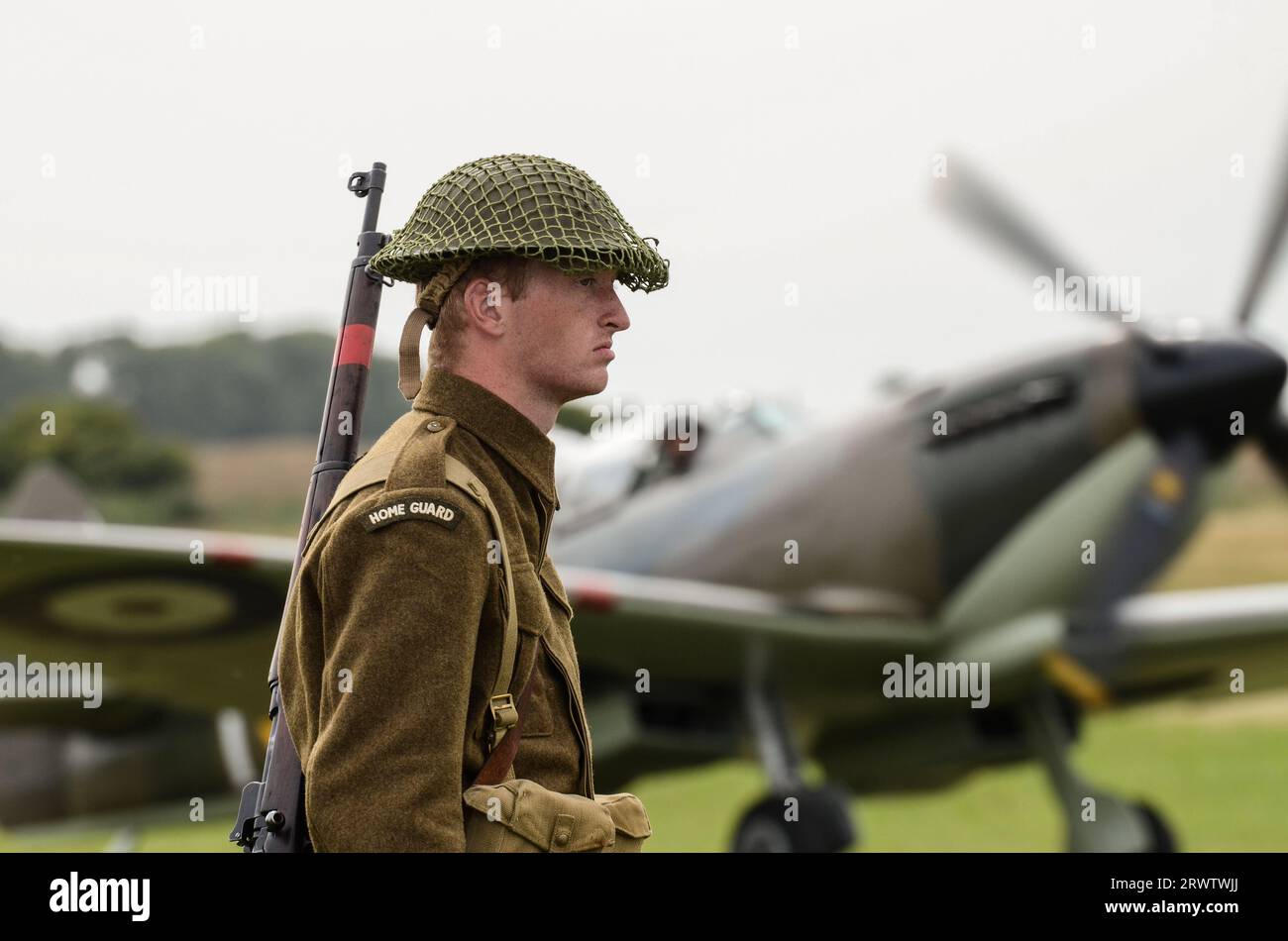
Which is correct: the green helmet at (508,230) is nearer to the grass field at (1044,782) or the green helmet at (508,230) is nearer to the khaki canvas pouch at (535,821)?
the khaki canvas pouch at (535,821)

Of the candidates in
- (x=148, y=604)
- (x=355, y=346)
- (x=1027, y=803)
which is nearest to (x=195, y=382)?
(x=1027, y=803)

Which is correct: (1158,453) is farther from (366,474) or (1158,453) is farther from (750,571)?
(366,474)

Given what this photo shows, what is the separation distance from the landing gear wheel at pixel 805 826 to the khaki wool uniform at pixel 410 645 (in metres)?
6.24

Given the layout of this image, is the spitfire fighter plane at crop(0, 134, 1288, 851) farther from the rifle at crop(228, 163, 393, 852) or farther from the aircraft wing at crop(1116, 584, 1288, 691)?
the rifle at crop(228, 163, 393, 852)

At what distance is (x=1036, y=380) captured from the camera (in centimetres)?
830

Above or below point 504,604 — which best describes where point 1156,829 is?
below

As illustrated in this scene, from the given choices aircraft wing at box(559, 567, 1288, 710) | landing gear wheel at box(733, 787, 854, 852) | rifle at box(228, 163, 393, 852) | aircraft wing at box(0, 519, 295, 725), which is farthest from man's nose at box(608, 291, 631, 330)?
aircraft wing at box(559, 567, 1288, 710)

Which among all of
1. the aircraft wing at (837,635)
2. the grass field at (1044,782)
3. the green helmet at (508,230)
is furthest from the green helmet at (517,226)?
the aircraft wing at (837,635)

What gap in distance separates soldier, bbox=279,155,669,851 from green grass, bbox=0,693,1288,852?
699 cm

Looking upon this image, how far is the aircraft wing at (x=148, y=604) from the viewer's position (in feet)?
23.3

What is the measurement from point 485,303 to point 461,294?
0.04m

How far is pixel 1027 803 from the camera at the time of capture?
25.1 m

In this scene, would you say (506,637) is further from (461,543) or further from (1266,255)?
(1266,255)
